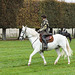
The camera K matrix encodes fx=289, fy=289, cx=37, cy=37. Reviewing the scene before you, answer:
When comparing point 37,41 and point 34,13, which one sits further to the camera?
point 34,13

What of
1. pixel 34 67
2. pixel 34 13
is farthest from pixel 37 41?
pixel 34 13

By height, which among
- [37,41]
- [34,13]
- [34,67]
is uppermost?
[37,41]

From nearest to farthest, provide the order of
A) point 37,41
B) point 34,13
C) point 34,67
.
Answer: point 34,67
point 37,41
point 34,13

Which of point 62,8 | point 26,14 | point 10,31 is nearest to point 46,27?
point 26,14

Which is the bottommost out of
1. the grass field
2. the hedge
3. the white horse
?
the hedge

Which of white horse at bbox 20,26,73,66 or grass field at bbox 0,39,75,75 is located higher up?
white horse at bbox 20,26,73,66

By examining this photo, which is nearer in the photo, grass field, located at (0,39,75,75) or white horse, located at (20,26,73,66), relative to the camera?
grass field, located at (0,39,75,75)

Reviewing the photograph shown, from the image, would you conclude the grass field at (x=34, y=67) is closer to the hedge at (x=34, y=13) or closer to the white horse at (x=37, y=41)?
the white horse at (x=37, y=41)

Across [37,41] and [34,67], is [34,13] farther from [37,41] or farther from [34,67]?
[34,67]

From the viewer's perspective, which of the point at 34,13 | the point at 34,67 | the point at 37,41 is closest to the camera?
the point at 34,67

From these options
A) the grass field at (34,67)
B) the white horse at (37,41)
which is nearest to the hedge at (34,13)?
the grass field at (34,67)

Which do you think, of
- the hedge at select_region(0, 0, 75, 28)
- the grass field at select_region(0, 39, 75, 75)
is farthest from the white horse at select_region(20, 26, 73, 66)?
the hedge at select_region(0, 0, 75, 28)

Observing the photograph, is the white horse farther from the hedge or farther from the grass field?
the hedge

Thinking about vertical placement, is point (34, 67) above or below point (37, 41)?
below
